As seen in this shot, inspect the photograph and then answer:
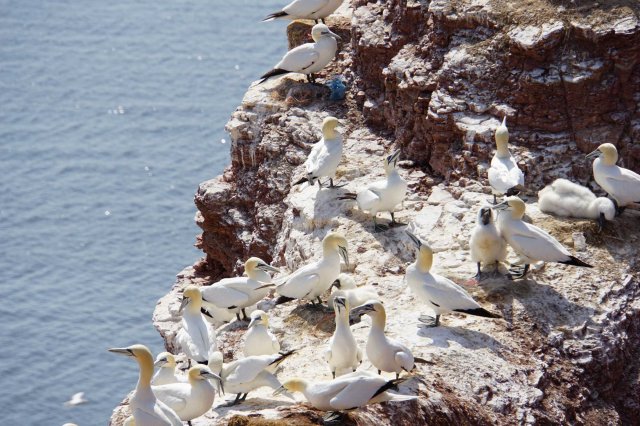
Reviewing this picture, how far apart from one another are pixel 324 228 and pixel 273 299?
132cm

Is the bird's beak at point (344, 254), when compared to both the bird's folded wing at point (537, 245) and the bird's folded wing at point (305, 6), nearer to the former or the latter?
the bird's folded wing at point (537, 245)

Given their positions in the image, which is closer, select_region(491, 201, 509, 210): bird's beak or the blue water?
select_region(491, 201, 509, 210): bird's beak

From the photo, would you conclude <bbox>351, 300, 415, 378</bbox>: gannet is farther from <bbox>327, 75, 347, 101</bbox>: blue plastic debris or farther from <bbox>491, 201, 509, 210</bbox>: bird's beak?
<bbox>327, 75, 347, 101</bbox>: blue plastic debris

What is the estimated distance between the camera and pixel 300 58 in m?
21.6

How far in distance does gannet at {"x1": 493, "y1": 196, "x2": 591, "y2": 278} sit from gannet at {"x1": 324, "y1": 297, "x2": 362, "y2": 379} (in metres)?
2.50

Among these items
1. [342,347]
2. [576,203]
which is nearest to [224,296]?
[342,347]

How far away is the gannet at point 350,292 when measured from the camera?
1642 centimetres

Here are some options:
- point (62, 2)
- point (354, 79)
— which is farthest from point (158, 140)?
point (354, 79)

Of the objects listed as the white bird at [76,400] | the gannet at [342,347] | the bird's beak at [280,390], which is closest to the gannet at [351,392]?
the bird's beak at [280,390]

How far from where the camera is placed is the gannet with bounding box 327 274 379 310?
53.9ft

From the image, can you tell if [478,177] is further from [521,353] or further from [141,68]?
[141,68]

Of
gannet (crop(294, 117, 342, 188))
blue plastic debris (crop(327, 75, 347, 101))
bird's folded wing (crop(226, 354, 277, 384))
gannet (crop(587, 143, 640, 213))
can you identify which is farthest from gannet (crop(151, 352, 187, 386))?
blue plastic debris (crop(327, 75, 347, 101))

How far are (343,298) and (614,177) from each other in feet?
14.7

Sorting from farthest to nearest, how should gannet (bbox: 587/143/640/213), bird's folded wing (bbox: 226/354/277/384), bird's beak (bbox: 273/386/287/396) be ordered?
1. gannet (bbox: 587/143/640/213)
2. bird's folded wing (bbox: 226/354/277/384)
3. bird's beak (bbox: 273/386/287/396)
